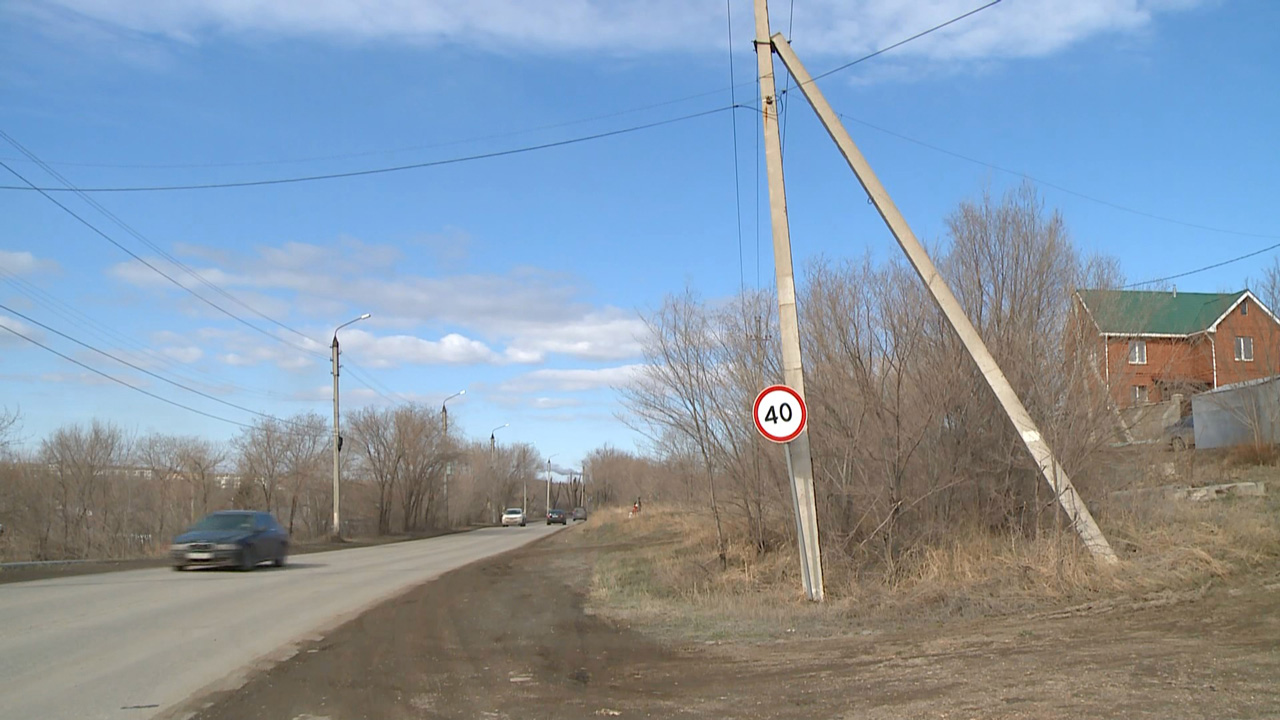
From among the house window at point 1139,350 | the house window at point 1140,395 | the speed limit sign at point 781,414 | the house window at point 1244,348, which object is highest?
the house window at point 1244,348

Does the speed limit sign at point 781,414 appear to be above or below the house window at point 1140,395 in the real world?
below

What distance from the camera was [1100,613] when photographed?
9359 millimetres

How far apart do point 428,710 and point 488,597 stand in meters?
8.86

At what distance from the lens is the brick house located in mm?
14797

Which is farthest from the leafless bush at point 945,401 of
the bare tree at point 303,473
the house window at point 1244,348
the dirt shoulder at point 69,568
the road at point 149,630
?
the bare tree at point 303,473

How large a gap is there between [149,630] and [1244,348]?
42030 mm

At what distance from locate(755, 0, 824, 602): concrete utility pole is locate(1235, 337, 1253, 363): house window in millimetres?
33409

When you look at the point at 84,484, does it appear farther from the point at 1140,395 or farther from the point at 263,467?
the point at 1140,395

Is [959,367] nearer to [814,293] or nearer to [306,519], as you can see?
[814,293]

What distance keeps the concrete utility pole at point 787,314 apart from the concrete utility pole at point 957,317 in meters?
0.33

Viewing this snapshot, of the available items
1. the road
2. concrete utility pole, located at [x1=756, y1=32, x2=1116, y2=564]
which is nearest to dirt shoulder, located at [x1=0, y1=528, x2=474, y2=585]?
the road

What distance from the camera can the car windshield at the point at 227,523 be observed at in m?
21.5

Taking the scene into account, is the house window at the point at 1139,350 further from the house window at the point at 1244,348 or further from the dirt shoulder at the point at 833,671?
the house window at the point at 1244,348

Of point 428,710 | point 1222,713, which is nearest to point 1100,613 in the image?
point 1222,713
